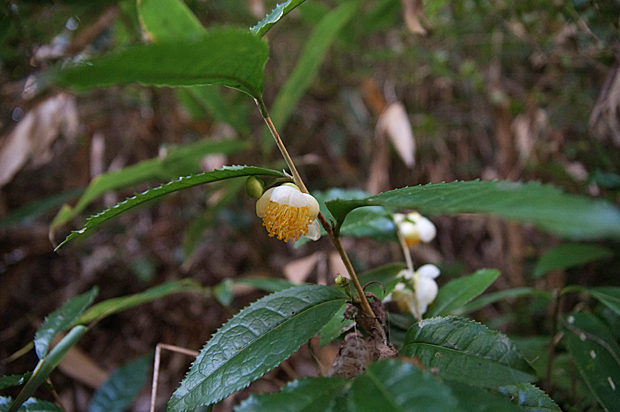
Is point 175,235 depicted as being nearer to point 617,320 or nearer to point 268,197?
point 268,197

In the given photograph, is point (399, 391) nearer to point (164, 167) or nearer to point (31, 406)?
point (31, 406)

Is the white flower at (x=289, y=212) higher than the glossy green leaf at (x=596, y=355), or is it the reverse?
the white flower at (x=289, y=212)

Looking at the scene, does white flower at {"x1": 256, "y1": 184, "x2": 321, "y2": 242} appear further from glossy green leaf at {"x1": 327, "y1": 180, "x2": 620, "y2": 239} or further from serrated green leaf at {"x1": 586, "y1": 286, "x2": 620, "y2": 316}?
serrated green leaf at {"x1": 586, "y1": 286, "x2": 620, "y2": 316}

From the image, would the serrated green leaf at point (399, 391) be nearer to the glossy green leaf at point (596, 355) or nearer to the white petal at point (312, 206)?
the white petal at point (312, 206)

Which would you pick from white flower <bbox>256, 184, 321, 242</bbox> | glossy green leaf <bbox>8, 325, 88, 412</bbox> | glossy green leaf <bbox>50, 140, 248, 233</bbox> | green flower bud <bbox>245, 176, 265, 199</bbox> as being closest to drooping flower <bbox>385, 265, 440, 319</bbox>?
white flower <bbox>256, 184, 321, 242</bbox>

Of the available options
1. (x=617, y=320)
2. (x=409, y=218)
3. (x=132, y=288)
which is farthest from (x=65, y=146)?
(x=617, y=320)

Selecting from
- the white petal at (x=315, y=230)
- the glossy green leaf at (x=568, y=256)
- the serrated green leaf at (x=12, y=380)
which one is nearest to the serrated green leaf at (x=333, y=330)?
the white petal at (x=315, y=230)

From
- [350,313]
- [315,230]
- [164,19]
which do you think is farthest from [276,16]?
[164,19]
